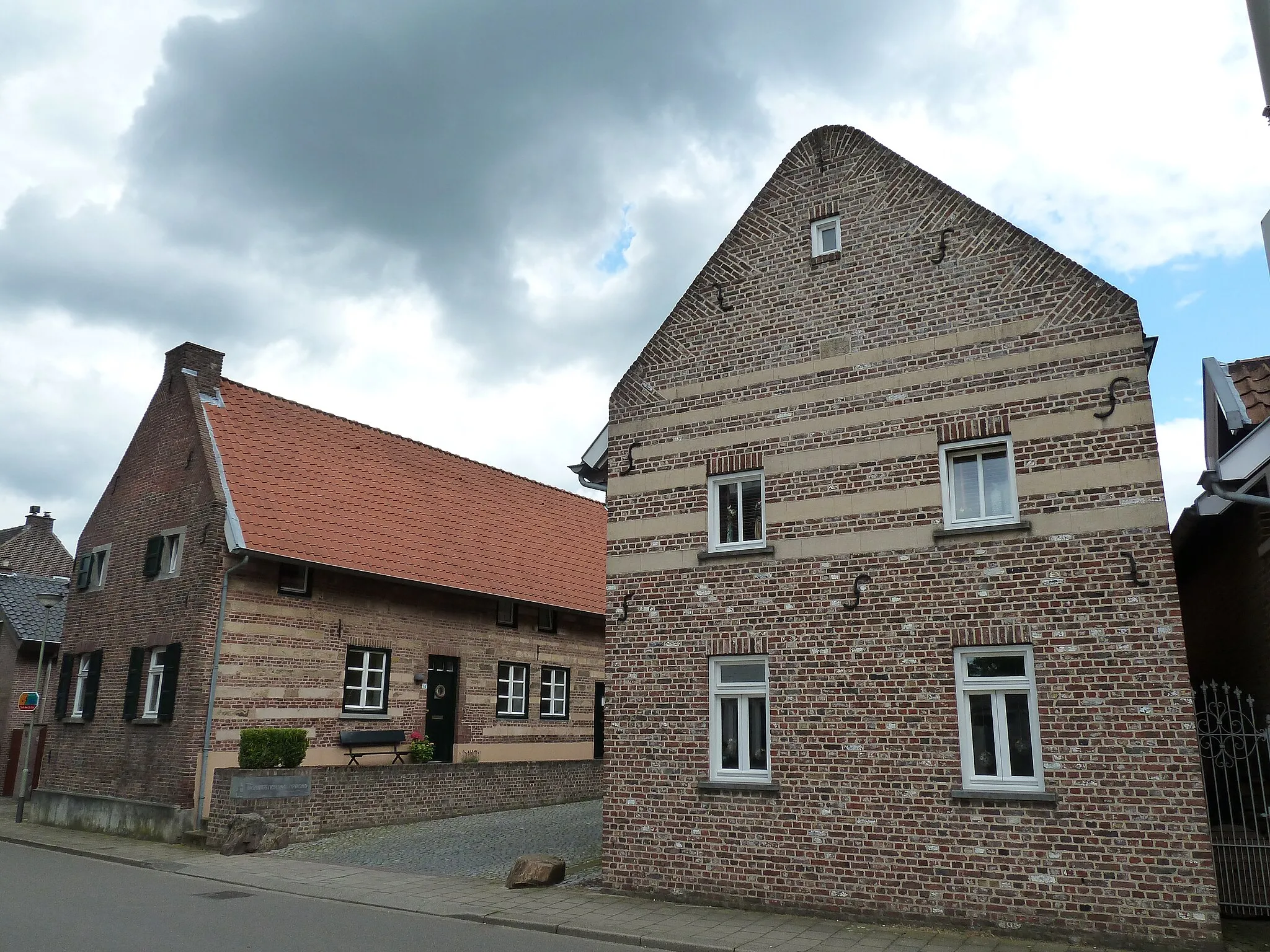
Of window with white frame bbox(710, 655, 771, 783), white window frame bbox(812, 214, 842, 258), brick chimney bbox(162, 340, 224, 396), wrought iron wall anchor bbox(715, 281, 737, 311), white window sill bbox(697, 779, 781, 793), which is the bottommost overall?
white window sill bbox(697, 779, 781, 793)

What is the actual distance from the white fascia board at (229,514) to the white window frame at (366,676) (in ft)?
10.1

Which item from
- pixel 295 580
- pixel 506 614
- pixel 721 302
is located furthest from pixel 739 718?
pixel 506 614

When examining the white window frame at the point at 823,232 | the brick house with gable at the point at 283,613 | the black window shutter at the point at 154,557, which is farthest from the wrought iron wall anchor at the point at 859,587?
the black window shutter at the point at 154,557

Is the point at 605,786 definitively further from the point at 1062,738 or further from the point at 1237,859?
the point at 1237,859

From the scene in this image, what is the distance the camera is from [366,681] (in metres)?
19.3

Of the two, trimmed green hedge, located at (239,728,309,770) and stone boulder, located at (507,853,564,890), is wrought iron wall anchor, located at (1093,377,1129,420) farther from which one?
trimmed green hedge, located at (239,728,309,770)

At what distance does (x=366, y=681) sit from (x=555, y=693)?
217 inches

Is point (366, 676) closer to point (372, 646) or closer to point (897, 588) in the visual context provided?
point (372, 646)

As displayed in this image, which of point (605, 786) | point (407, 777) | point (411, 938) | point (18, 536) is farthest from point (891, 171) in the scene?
point (18, 536)

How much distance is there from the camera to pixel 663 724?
464 inches

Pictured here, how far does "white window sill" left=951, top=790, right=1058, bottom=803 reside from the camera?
9.48 meters

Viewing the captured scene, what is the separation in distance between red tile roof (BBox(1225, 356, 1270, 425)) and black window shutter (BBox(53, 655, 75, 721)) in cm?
2207

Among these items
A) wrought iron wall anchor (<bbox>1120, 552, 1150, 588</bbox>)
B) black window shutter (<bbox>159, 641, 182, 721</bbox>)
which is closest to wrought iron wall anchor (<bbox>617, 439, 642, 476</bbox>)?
wrought iron wall anchor (<bbox>1120, 552, 1150, 588</bbox>)

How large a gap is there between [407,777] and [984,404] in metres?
12.2
